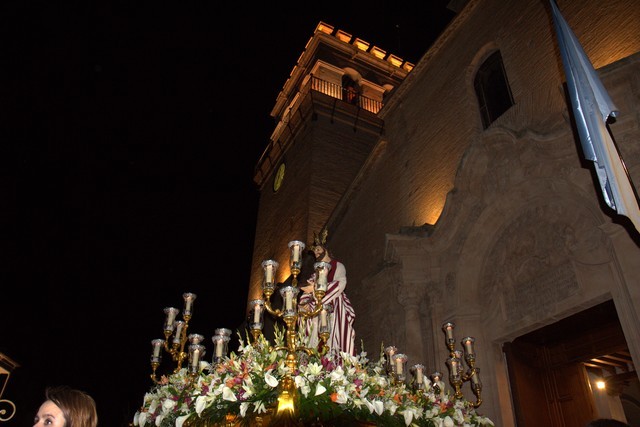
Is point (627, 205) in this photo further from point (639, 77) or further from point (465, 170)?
point (465, 170)

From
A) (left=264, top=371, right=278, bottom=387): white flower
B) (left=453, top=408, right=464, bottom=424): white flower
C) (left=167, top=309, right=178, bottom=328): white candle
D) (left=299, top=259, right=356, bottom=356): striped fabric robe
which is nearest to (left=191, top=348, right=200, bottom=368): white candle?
(left=167, top=309, right=178, bottom=328): white candle

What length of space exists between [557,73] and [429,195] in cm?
381

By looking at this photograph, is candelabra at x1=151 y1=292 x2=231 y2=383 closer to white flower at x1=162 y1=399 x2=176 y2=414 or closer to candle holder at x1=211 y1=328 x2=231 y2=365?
candle holder at x1=211 y1=328 x2=231 y2=365

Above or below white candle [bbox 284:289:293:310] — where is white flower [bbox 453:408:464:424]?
below

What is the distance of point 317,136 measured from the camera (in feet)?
69.6

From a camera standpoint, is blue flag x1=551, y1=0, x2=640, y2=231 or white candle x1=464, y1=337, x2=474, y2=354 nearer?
Result: blue flag x1=551, y1=0, x2=640, y2=231

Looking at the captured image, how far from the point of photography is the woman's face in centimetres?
321

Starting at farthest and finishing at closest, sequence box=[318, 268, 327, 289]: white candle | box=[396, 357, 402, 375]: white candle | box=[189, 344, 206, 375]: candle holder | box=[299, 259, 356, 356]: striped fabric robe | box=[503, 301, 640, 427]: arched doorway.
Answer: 1. box=[503, 301, 640, 427]: arched doorway
2. box=[299, 259, 356, 356]: striped fabric robe
3. box=[396, 357, 402, 375]: white candle
4. box=[189, 344, 206, 375]: candle holder
5. box=[318, 268, 327, 289]: white candle

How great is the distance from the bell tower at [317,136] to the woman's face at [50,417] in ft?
→ 49.9

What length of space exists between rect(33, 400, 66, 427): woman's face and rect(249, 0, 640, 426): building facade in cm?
637

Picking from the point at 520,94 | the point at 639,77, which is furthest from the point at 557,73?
the point at 639,77

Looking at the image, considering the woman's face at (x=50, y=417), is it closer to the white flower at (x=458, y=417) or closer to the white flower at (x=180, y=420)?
the white flower at (x=180, y=420)

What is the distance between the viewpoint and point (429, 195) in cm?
Answer: 1173

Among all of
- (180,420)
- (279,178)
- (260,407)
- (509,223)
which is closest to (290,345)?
(260,407)
